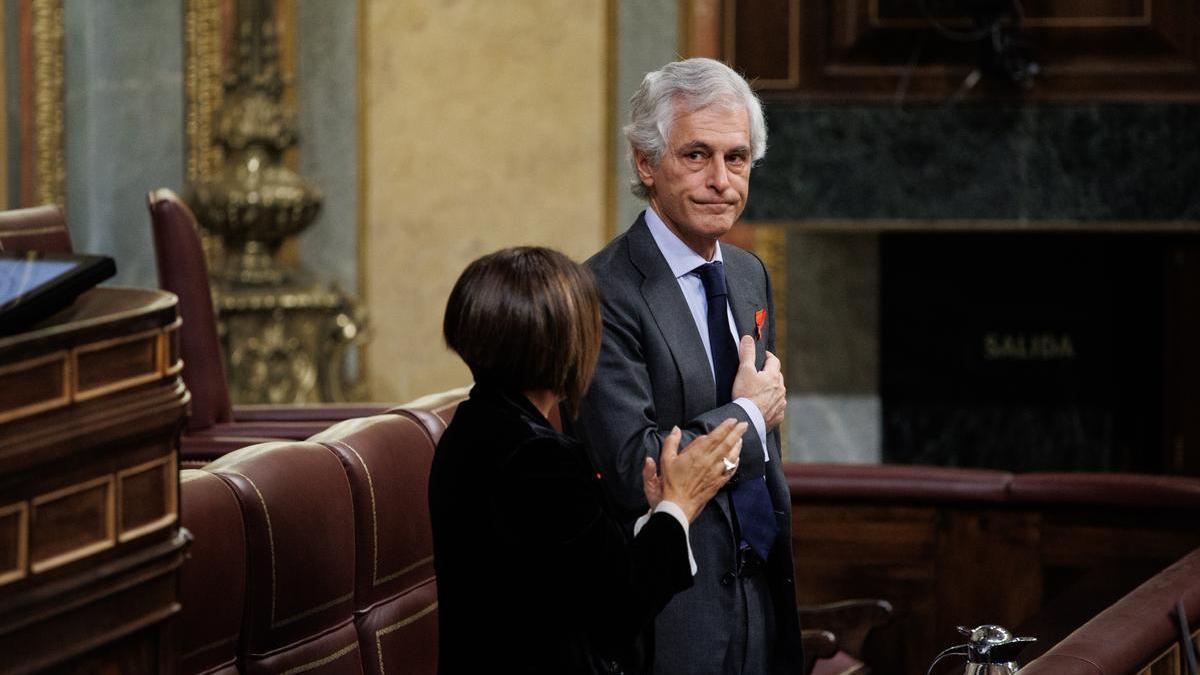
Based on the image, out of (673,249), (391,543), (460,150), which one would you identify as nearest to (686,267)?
(673,249)

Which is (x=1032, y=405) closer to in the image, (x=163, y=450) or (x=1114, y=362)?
(x=1114, y=362)

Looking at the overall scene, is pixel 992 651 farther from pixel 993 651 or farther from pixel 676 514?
pixel 676 514

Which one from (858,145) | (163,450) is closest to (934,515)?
(858,145)

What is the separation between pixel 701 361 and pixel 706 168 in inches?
9.5

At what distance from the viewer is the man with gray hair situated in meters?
2.09

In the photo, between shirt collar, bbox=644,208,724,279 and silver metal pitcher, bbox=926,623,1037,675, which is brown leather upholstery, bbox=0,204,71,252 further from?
silver metal pitcher, bbox=926,623,1037,675

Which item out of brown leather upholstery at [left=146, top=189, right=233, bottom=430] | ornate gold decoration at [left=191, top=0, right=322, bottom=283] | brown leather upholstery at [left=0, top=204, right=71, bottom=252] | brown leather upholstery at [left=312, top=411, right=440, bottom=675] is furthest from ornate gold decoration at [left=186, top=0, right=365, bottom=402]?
brown leather upholstery at [left=312, top=411, right=440, bottom=675]

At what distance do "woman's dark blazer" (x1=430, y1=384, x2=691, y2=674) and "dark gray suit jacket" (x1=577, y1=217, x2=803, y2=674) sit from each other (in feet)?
0.95

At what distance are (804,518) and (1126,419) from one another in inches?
82.6

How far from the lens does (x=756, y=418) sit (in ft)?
6.75

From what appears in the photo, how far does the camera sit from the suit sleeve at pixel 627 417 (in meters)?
2.03

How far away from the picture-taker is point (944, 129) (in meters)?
4.63

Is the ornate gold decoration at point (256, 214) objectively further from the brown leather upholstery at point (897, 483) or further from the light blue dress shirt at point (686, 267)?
the light blue dress shirt at point (686, 267)

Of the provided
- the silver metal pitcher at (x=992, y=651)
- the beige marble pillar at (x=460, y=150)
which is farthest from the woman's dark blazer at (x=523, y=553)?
the beige marble pillar at (x=460, y=150)
